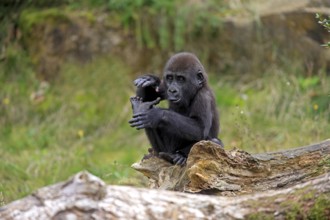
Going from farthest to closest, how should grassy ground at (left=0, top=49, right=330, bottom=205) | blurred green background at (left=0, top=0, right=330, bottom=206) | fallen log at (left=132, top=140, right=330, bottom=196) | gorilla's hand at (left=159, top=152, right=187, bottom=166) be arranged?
blurred green background at (left=0, top=0, right=330, bottom=206) < grassy ground at (left=0, top=49, right=330, bottom=205) < gorilla's hand at (left=159, top=152, right=187, bottom=166) < fallen log at (left=132, top=140, right=330, bottom=196)

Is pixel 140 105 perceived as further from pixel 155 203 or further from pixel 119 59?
pixel 119 59

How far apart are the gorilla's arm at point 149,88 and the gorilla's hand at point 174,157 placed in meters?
0.78

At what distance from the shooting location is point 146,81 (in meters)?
6.74

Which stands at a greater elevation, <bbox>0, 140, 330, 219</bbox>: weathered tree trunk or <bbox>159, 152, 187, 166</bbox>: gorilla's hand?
<bbox>0, 140, 330, 219</bbox>: weathered tree trunk

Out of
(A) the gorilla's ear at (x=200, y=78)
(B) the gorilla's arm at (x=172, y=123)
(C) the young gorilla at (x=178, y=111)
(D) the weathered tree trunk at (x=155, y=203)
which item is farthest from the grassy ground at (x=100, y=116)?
(D) the weathered tree trunk at (x=155, y=203)

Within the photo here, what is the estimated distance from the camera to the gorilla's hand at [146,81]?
22.0 ft

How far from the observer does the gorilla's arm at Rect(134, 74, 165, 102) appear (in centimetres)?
673

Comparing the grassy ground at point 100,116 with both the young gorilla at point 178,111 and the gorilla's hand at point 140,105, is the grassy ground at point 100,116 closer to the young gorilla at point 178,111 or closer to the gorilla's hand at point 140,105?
the young gorilla at point 178,111

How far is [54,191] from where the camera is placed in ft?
11.9

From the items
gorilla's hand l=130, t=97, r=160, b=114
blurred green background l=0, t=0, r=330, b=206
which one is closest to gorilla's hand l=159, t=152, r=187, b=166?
gorilla's hand l=130, t=97, r=160, b=114

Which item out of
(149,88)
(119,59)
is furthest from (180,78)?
(119,59)

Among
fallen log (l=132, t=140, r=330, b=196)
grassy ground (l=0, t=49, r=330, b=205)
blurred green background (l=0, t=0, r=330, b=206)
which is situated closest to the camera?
fallen log (l=132, t=140, r=330, b=196)

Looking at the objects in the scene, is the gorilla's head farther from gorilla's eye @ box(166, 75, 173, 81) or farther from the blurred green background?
the blurred green background

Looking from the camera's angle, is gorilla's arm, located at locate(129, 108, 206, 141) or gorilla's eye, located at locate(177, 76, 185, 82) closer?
gorilla's arm, located at locate(129, 108, 206, 141)
